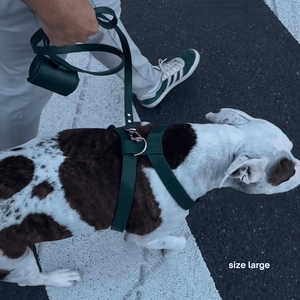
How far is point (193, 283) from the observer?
9.81ft

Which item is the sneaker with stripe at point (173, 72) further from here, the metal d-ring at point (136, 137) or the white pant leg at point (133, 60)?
the metal d-ring at point (136, 137)

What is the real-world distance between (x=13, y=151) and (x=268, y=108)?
2649 millimetres

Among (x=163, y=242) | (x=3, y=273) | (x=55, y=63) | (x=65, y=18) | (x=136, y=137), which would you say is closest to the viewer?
(x=65, y=18)

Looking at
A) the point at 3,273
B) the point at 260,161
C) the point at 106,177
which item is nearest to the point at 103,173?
the point at 106,177

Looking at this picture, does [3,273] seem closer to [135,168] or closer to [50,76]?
[135,168]

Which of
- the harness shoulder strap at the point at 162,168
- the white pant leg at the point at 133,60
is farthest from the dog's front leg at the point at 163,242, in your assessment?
the white pant leg at the point at 133,60

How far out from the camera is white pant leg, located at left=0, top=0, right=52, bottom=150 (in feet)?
6.42

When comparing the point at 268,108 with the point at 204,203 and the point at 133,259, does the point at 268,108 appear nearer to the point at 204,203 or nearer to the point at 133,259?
the point at 204,203

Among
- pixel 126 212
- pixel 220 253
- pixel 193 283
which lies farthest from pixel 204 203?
pixel 126 212

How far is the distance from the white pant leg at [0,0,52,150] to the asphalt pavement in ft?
3.01

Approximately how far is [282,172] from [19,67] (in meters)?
1.79

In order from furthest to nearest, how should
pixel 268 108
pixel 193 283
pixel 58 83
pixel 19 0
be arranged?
1. pixel 268 108
2. pixel 193 283
3. pixel 58 83
4. pixel 19 0

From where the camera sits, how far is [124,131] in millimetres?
2252

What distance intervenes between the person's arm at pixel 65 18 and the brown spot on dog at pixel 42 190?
78 cm
